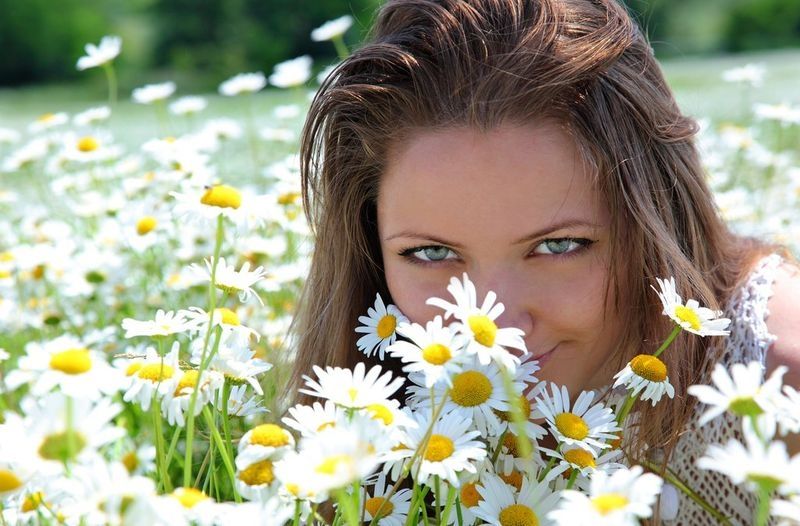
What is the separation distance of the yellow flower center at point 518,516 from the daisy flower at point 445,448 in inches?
2.3

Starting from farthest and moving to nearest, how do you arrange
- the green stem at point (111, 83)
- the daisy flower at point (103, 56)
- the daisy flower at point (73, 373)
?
the daisy flower at point (103, 56), the green stem at point (111, 83), the daisy flower at point (73, 373)

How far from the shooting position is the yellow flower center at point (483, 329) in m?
0.77

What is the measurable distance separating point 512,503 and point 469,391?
10 cm

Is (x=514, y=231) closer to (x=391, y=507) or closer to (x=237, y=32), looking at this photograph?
(x=391, y=507)

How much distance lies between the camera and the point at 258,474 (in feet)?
2.45

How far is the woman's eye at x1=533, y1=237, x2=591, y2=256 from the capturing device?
114cm

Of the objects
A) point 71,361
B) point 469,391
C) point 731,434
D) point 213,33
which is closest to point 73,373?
point 71,361

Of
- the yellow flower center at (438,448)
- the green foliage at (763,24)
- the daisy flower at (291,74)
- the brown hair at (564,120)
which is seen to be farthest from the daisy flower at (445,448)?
the green foliage at (763,24)

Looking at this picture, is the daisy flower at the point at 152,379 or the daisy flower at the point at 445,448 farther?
the daisy flower at the point at 152,379

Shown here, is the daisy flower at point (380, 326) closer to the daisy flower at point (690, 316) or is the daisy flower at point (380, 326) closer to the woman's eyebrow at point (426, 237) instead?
the woman's eyebrow at point (426, 237)

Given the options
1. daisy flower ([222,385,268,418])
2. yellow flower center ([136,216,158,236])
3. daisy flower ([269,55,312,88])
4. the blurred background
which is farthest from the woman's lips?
the blurred background

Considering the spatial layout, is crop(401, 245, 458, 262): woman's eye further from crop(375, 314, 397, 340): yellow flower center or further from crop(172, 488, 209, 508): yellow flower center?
crop(172, 488, 209, 508): yellow flower center

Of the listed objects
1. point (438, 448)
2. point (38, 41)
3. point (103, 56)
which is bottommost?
point (438, 448)

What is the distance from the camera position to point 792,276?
145 cm
